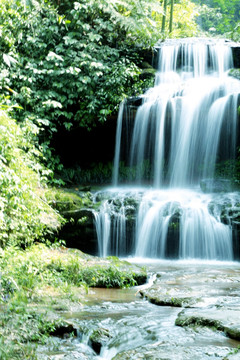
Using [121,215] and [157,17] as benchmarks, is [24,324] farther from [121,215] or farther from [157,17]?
[157,17]

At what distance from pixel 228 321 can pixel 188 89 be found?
28.3ft

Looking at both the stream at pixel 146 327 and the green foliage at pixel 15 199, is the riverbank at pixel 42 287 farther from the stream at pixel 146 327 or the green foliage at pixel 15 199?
the green foliage at pixel 15 199

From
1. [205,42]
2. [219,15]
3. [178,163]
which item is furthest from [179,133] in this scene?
[219,15]

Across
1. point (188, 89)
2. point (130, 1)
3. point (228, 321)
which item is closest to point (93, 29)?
point (130, 1)

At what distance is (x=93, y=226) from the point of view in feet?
29.6

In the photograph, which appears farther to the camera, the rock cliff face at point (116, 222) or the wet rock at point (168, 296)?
the rock cliff face at point (116, 222)

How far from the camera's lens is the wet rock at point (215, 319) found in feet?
12.7

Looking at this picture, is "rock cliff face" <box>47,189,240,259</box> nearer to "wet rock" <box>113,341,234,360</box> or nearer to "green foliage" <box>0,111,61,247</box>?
"green foliage" <box>0,111,61,247</box>

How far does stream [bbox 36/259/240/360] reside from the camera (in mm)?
3543

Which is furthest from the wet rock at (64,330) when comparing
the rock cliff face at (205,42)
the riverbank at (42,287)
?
the rock cliff face at (205,42)

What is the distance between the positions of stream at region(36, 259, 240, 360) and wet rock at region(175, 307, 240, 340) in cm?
4

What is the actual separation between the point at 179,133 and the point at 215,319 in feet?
24.4

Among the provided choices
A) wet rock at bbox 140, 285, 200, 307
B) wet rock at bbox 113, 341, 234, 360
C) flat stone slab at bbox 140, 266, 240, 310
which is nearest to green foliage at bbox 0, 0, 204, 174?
flat stone slab at bbox 140, 266, 240, 310

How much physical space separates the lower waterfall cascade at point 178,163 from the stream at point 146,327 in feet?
7.56
